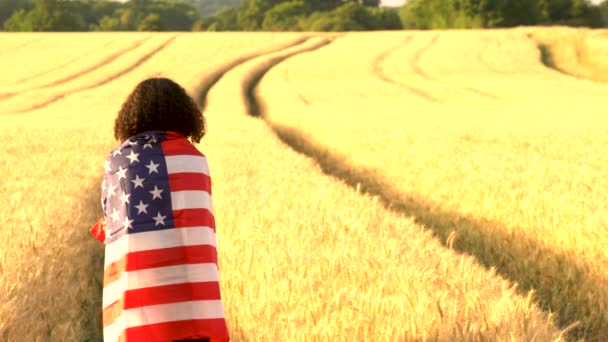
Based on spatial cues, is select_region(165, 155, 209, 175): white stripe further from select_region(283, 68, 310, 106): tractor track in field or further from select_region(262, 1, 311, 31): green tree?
select_region(262, 1, 311, 31): green tree

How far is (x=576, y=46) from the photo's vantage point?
4600 centimetres

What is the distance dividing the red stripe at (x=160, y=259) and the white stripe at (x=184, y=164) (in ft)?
0.96

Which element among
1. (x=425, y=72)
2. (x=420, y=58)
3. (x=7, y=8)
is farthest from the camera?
(x=7, y=8)

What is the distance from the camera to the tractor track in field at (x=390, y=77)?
102 ft

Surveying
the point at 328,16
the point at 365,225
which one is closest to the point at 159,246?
the point at 365,225

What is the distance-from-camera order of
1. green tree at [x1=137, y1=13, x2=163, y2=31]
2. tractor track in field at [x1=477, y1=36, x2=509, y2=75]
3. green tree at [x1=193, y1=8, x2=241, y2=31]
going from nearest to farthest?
tractor track in field at [x1=477, y1=36, x2=509, y2=75] < green tree at [x1=137, y1=13, x2=163, y2=31] < green tree at [x1=193, y1=8, x2=241, y2=31]

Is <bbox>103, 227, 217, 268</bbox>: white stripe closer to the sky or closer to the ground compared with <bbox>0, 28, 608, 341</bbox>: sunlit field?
closer to the sky

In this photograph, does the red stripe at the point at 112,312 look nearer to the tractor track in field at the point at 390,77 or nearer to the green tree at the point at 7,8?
the tractor track in field at the point at 390,77

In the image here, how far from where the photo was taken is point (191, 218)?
310 centimetres

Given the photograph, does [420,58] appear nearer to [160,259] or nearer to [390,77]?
[390,77]

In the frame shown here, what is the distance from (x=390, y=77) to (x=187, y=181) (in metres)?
34.0

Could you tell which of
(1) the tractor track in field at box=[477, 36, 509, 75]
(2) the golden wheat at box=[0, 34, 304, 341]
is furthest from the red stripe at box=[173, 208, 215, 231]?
(1) the tractor track in field at box=[477, 36, 509, 75]

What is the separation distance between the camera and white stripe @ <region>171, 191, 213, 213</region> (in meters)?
3.09

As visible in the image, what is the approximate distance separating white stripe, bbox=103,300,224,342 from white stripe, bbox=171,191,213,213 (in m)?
0.36
